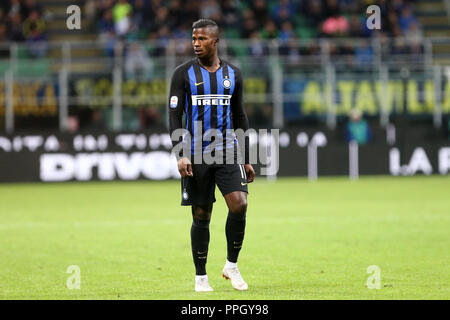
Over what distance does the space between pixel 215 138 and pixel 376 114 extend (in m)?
15.3

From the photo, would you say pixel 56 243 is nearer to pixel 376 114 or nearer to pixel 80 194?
pixel 80 194

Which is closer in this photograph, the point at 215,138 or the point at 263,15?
the point at 215,138

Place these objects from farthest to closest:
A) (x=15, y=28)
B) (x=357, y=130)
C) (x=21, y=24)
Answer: (x=21, y=24) → (x=15, y=28) → (x=357, y=130)

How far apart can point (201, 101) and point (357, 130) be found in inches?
586

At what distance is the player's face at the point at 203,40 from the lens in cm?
716

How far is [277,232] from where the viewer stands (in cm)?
1191

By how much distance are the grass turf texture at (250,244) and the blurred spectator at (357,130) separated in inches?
109

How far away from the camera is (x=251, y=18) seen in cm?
2462

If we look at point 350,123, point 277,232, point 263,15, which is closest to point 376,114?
point 350,123

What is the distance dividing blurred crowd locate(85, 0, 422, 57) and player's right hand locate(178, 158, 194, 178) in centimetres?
1691

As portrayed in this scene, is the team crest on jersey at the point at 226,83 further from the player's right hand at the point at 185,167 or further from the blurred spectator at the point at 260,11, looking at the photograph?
the blurred spectator at the point at 260,11

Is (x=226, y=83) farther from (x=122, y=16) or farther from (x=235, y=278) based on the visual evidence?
(x=122, y=16)

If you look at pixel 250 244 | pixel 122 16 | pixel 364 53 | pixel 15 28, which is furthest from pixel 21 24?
pixel 250 244

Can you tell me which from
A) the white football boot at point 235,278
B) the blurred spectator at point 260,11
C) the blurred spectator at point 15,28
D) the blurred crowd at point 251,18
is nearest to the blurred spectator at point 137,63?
the blurred crowd at point 251,18
